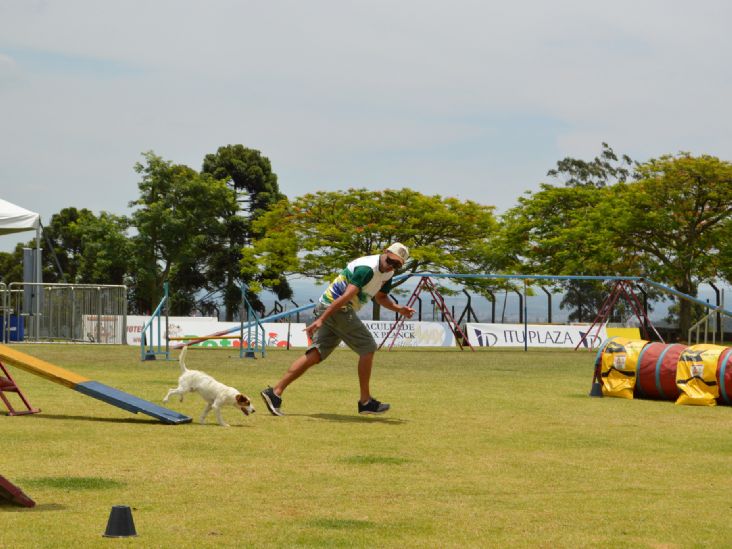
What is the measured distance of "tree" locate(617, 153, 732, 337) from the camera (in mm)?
46688

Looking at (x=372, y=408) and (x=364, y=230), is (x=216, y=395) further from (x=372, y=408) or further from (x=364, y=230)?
(x=364, y=230)

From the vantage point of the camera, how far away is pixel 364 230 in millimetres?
55062

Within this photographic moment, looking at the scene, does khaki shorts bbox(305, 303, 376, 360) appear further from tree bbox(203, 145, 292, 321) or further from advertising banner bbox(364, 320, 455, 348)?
tree bbox(203, 145, 292, 321)

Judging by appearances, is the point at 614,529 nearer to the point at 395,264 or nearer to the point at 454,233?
Result: the point at 395,264

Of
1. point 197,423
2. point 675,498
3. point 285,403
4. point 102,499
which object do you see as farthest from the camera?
point 285,403

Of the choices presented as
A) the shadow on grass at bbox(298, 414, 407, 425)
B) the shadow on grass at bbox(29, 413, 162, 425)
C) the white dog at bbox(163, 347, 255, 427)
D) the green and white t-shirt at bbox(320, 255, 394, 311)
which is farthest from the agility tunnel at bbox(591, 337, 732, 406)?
the shadow on grass at bbox(29, 413, 162, 425)

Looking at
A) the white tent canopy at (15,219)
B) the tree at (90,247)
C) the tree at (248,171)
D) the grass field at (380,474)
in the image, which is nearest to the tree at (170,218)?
the tree at (90,247)

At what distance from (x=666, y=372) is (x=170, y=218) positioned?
42903 millimetres

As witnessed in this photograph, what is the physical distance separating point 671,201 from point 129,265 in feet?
82.3

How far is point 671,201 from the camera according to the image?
47.7 metres

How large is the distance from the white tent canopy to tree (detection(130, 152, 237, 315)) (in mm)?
29669

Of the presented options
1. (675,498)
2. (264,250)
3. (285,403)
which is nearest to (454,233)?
(264,250)

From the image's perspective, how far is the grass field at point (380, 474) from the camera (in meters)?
5.28

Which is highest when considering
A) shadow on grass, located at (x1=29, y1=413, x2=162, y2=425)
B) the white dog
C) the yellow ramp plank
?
the yellow ramp plank
